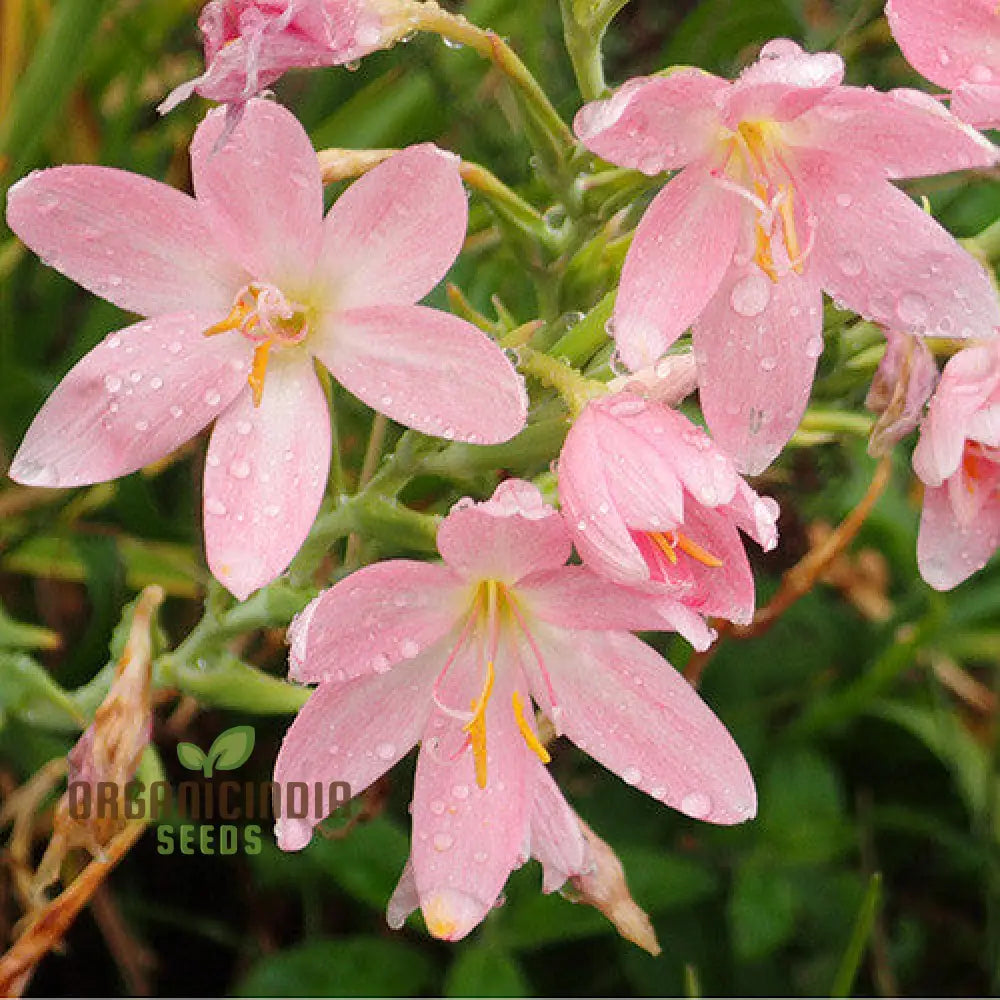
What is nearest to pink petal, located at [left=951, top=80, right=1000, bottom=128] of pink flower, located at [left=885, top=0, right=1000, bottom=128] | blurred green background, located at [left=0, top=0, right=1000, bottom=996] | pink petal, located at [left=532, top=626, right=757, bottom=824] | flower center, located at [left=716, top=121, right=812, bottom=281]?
pink flower, located at [left=885, top=0, right=1000, bottom=128]

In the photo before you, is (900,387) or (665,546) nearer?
(665,546)

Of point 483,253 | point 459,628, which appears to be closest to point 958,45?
point 459,628

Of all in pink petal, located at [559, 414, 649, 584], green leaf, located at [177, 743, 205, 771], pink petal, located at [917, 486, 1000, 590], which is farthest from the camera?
green leaf, located at [177, 743, 205, 771]

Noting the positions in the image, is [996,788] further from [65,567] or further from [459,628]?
[65,567]

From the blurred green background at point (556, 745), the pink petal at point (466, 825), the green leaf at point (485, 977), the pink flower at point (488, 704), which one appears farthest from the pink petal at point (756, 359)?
the green leaf at point (485, 977)

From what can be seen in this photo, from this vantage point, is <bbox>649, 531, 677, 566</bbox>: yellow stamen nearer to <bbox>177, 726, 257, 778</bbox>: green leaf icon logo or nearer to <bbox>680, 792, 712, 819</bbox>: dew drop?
<bbox>680, 792, 712, 819</bbox>: dew drop

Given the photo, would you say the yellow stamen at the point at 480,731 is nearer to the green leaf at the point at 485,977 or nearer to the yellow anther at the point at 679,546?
the yellow anther at the point at 679,546

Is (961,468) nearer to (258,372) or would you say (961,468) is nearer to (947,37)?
(947,37)

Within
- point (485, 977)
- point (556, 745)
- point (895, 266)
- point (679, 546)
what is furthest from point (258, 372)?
point (556, 745)
